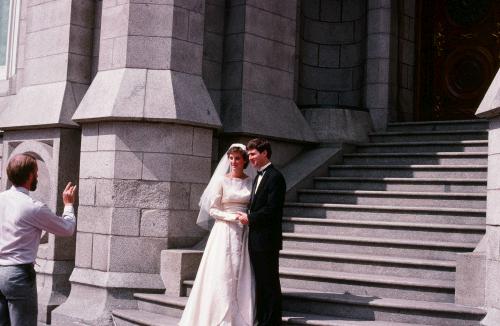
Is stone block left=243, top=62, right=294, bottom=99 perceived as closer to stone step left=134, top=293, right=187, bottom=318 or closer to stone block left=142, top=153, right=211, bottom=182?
stone block left=142, top=153, right=211, bottom=182

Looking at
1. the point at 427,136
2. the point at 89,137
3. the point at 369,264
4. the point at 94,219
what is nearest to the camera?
the point at 369,264

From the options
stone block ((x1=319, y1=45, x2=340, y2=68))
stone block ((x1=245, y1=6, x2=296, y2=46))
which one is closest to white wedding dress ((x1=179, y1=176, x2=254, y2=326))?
stone block ((x1=245, y1=6, x2=296, y2=46))

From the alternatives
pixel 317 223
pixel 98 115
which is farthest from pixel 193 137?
pixel 317 223

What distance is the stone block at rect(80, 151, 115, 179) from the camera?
359 inches

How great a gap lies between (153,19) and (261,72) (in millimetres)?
1971

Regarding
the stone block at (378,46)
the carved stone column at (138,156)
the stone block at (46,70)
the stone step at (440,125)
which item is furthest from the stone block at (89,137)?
the stone block at (378,46)

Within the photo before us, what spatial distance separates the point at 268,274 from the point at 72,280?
126 inches

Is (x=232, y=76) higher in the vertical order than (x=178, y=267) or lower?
higher

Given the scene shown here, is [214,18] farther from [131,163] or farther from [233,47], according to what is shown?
[131,163]

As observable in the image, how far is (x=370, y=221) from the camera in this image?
29.6ft

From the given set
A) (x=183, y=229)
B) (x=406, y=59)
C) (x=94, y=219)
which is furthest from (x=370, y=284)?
(x=406, y=59)

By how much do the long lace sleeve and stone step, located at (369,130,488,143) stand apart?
4.40 m

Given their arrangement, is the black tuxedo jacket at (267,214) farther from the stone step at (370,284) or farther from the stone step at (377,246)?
the stone step at (377,246)

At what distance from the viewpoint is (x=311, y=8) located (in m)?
12.5
